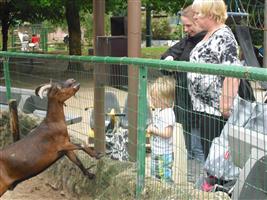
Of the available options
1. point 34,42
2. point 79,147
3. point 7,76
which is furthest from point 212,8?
point 34,42

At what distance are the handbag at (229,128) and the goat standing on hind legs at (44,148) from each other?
1521mm

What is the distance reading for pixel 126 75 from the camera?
191 inches

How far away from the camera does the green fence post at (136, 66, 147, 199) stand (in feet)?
13.9

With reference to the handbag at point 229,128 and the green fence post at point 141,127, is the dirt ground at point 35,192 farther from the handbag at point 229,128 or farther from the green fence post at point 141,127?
the handbag at point 229,128

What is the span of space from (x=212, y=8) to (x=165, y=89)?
2.25 feet

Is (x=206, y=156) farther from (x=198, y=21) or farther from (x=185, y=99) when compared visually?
(x=198, y=21)

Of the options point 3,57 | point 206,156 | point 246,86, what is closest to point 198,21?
point 246,86

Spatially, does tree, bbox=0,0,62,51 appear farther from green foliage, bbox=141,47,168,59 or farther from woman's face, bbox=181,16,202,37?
woman's face, bbox=181,16,202,37

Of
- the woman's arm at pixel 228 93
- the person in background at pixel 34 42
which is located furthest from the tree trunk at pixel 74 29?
the woman's arm at pixel 228 93

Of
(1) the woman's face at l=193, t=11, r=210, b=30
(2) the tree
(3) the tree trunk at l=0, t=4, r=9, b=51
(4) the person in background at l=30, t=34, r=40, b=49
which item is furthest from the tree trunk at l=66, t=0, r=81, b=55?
(1) the woman's face at l=193, t=11, r=210, b=30

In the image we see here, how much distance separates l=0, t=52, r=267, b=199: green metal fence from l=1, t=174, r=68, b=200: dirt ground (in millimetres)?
577

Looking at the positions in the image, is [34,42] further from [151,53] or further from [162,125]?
[162,125]

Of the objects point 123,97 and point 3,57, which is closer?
point 123,97

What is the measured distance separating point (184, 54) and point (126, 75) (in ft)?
1.61
